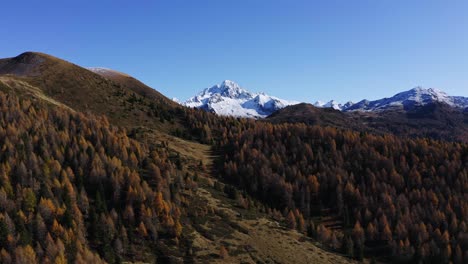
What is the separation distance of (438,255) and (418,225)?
70.9 ft

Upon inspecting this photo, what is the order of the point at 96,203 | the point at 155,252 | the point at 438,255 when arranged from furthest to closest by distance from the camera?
the point at 438,255 < the point at 96,203 < the point at 155,252

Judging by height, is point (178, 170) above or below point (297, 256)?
above

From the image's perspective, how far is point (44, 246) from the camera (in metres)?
112

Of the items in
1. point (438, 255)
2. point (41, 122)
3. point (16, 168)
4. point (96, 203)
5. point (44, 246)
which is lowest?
point (438, 255)

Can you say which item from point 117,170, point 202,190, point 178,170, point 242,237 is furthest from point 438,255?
point 117,170

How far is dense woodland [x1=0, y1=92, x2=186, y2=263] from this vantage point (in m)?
112

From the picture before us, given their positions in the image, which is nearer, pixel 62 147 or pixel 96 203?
pixel 96 203

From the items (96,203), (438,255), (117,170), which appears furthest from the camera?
(438,255)

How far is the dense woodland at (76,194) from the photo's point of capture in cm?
11212

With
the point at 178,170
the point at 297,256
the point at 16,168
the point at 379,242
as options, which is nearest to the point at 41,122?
the point at 16,168

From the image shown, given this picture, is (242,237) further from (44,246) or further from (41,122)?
(41,122)

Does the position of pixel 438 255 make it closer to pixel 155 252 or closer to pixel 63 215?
pixel 155 252

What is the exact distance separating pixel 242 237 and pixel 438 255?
92.5 meters

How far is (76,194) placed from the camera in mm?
138625
